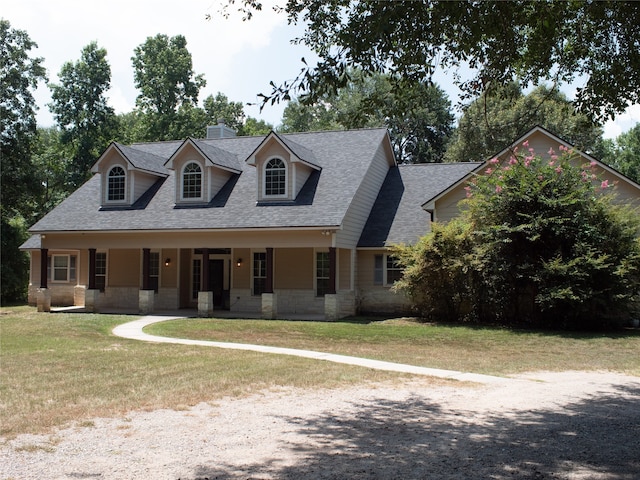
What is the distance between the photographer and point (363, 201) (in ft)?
82.0

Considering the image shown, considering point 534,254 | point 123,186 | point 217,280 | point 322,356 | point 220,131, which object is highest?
point 220,131

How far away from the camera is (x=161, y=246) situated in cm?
2423

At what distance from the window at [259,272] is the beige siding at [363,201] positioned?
3.85 m

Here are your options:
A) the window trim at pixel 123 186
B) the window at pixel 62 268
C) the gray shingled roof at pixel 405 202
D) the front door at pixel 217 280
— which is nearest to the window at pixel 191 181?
the window trim at pixel 123 186

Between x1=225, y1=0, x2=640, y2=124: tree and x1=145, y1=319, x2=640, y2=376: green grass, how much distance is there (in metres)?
5.51

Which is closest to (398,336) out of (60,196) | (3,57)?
(3,57)

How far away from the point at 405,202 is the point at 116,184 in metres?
11.9

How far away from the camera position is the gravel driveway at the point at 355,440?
6.06 meters

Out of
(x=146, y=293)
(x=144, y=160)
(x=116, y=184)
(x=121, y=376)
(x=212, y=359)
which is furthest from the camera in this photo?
(x=144, y=160)

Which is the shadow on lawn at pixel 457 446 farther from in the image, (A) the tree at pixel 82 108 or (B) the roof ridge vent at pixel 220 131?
(A) the tree at pixel 82 108

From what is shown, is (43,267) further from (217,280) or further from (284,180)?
(284,180)

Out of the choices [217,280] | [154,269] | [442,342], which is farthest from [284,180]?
[442,342]

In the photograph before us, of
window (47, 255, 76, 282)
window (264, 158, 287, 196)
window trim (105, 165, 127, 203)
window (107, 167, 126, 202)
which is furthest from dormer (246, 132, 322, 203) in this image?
window (47, 255, 76, 282)

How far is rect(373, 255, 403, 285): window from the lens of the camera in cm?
2417
